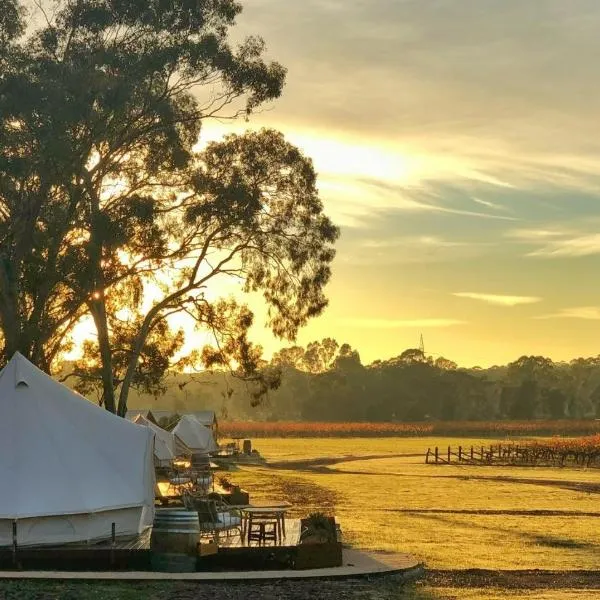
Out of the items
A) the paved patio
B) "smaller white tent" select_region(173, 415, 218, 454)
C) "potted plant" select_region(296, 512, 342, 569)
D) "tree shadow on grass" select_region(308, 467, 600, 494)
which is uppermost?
"smaller white tent" select_region(173, 415, 218, 454)

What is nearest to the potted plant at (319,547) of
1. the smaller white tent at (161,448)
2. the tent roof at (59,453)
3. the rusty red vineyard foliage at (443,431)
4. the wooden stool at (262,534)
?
the wooden stool at (262,534)

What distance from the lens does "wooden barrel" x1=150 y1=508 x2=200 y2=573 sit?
55.5 ft

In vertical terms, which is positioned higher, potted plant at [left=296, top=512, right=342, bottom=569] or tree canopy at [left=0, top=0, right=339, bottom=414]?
tree canopy at [left=0, top=0, right=339, bottom=414]

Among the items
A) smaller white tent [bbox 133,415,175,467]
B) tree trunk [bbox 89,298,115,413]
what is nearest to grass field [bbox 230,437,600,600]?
smaller white tent [bbox 133,415,175,467]

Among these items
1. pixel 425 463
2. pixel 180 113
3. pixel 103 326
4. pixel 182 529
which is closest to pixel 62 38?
pixel 180 113

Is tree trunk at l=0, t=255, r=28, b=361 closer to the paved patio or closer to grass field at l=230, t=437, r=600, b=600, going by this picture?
grass field at l=230, t=437, r=600, b=600

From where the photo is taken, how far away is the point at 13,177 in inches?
1104

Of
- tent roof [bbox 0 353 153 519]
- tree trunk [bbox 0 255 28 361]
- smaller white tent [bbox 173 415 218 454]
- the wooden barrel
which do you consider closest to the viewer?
the wooden barrel

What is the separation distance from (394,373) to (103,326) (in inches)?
5406

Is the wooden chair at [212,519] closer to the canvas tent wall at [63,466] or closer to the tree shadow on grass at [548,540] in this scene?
the canvas tent wall at [63,466]

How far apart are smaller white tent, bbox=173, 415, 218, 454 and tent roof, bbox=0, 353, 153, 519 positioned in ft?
96.8

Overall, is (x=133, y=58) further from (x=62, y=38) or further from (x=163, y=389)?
(x=163, y=389)

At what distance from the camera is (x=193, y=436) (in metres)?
51.7

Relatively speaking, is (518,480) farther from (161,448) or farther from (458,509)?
(161,448)
